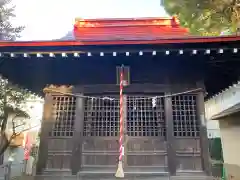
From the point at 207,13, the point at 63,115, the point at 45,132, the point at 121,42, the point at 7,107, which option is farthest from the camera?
the point at 7,107

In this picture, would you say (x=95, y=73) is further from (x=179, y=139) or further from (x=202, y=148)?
(x=202, y=148)

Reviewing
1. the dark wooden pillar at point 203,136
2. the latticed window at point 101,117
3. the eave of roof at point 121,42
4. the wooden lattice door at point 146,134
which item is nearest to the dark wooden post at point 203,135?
the dark wooden pillar at point 203,136

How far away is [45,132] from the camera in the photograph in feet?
19.9

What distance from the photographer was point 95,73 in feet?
20.9

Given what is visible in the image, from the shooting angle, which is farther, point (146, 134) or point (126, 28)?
point (126, 28)

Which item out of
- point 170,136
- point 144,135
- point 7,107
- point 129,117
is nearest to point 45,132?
point 129,117

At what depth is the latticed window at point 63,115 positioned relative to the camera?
20.3 feet

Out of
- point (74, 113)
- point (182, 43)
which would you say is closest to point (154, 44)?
point (182, 43)

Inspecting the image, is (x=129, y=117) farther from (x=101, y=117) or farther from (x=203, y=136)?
(x=203, y=136)

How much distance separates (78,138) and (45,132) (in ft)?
2.98

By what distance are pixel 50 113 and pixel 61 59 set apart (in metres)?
1.51

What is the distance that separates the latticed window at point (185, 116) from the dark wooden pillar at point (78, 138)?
97.6 inches

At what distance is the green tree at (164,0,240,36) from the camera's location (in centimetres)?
520

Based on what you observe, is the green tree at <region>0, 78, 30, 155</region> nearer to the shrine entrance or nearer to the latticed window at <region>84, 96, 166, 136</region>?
the latticed window at <region>84, 96, 166, 136</region>
